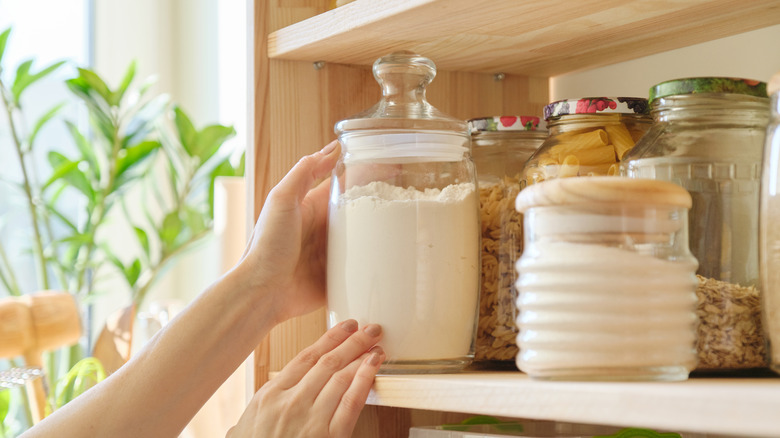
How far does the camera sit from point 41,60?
9.20ft

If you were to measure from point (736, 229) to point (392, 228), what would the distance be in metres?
0.27

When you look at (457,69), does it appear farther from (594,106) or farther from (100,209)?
(100,209)

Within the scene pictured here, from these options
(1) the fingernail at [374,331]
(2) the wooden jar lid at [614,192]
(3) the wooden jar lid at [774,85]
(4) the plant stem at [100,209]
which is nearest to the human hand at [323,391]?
(1) the fingernail at [374,331]

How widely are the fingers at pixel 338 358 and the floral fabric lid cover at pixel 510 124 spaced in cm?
23

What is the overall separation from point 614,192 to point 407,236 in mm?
200

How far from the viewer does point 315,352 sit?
77cm

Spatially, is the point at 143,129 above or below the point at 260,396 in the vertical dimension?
above

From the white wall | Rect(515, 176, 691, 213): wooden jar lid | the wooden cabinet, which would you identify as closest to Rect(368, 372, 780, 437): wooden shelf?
the wooden cabinet

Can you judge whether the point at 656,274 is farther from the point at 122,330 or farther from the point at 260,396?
the point at 122,330

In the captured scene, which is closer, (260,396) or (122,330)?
(260,396)

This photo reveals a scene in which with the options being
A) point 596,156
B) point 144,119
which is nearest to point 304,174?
point 596,156

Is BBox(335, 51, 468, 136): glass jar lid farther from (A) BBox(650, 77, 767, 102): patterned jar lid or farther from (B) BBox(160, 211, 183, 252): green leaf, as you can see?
(B) BBox(160, 211, 183, 252): green leaf

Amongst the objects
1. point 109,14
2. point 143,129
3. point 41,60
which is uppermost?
point 109,14

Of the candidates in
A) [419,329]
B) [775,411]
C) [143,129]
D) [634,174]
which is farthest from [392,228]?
[143,129]
